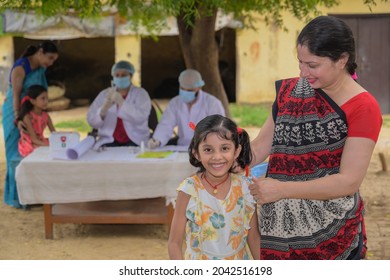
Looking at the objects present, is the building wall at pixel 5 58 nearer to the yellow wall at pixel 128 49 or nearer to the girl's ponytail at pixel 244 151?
the yellow wall at pixel 128 49

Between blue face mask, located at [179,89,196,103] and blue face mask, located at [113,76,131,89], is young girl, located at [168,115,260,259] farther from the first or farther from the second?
blue face mask, located at [113,76,131,89]

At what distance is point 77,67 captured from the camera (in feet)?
64.3

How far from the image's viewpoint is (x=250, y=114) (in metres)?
A: 15.2

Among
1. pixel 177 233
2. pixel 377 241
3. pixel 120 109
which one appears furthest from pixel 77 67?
pixel 177 233

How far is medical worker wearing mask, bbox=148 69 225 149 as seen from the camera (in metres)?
7.20

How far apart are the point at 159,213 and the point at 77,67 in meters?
13.5

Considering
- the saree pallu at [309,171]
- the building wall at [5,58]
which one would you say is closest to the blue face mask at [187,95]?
the saree pallu at [309,171]

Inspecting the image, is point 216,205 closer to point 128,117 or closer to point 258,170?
point 258,170

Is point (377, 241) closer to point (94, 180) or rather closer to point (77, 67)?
point (94, 180)

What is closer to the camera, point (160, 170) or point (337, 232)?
point (337, 232)

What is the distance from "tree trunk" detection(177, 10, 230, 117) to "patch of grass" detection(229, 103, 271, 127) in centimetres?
474

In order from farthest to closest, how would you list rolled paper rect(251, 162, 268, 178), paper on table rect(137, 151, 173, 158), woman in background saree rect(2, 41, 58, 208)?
woman in background saree rect(2, 41, 58, 208) < paper on table rect(137, 151, 173, 158) < rolled paper rect(251, 162, 268, 178)

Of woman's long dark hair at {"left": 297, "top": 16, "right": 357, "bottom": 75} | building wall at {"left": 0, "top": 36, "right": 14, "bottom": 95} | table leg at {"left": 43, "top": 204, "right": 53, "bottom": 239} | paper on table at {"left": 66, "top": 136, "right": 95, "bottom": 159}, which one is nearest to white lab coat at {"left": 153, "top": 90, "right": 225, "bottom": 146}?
paper on table at {"left": 66, "top": 136, "right": 95, "bottom": 159}

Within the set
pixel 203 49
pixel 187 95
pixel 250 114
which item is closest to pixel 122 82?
pixel 187 95
